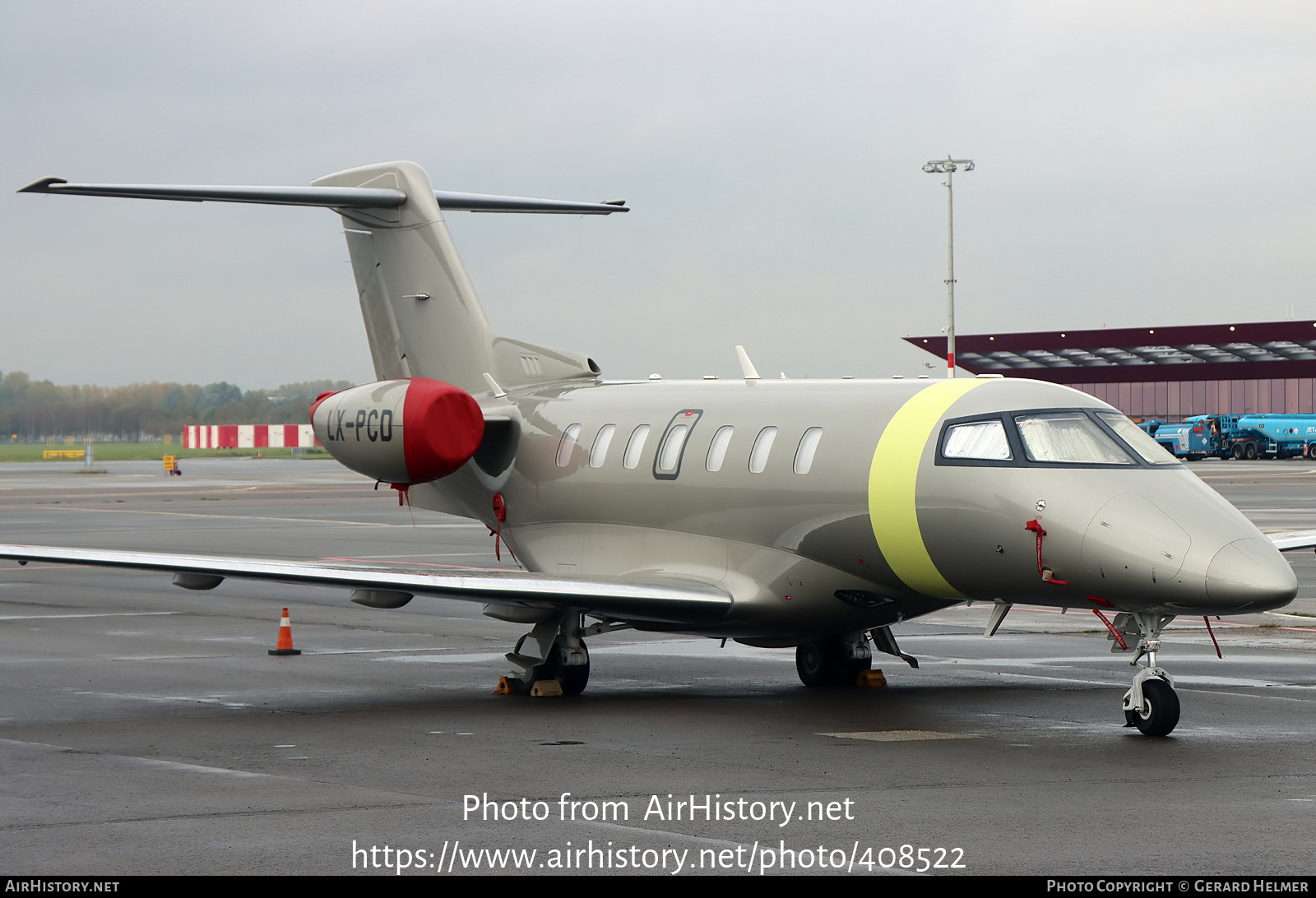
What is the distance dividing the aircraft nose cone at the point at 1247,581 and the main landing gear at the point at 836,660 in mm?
4595

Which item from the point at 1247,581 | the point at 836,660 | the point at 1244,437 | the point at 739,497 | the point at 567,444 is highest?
the point at 567,444

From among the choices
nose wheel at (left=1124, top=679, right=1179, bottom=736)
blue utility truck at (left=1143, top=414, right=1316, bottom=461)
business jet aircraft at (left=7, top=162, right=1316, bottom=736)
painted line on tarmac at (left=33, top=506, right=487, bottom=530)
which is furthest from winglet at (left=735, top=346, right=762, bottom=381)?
blue utility truck at (left=1143, top=414, right=1316, bottom=461)

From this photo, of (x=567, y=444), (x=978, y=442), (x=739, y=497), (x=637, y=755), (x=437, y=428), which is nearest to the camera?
(x=637, y=755)

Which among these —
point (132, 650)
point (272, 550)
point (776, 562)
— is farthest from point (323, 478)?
point (776, 562)

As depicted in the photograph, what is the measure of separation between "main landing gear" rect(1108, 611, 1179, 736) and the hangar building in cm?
7809

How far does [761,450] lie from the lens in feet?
49.3

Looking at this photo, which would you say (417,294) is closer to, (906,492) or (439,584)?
(439,584)

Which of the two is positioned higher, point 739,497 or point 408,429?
point 408,429

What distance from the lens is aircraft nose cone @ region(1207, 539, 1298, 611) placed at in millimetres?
11352

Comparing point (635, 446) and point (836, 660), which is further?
point (635, 446)

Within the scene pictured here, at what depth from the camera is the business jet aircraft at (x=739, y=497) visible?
12.3 m

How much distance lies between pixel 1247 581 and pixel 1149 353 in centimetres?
8499

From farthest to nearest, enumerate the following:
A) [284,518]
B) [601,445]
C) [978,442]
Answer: [284,518]
[601,445]
[978,442]

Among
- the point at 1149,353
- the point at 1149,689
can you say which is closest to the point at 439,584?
the point at 1149,689
